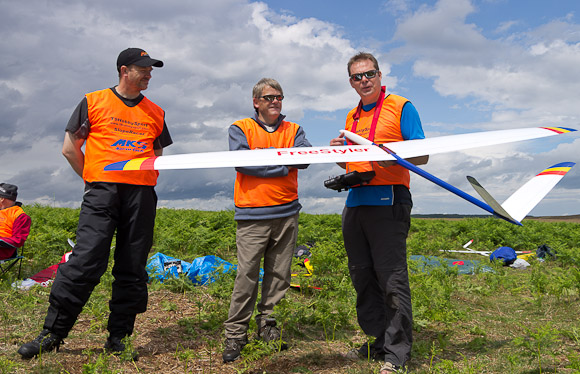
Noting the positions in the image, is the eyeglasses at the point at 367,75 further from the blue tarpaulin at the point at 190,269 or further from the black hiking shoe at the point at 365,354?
the blue tarpaulin at the point at 190,269

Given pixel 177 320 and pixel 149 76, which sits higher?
pixel 149 76

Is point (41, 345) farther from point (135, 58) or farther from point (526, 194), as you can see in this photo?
point (526, 194)

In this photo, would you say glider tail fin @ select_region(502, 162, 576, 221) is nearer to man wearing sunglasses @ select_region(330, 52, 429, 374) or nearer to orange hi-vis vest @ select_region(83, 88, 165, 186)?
man wearing sunglasses @ select_region(330, 52, 429, 374)

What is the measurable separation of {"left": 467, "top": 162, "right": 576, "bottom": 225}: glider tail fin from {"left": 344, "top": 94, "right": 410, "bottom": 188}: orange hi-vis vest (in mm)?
776

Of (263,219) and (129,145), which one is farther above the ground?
(129,145)

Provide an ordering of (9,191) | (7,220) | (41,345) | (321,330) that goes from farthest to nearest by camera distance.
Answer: (9,191) → (7,220) → (321,330) → (41,345)

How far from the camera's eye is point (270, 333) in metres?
4.16

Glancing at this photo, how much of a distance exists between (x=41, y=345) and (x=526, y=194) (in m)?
4.77

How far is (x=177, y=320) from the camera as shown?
16.9ft

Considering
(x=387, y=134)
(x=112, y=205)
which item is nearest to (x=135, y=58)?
(x=112, y=205)

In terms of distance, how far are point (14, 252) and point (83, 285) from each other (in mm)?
3932

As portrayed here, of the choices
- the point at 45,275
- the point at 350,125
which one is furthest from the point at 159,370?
the point at 45,275

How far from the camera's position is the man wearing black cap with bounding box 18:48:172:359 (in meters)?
3.88

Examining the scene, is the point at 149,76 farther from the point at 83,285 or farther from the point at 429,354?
the point at 429,354
